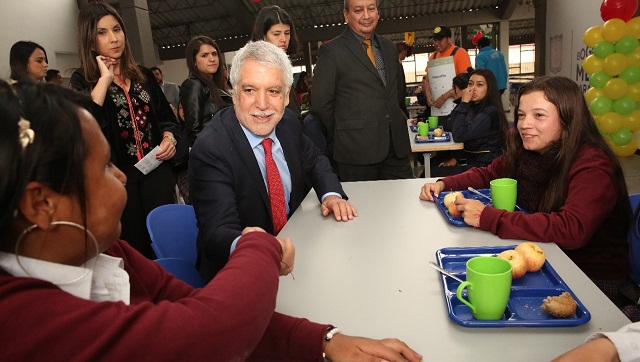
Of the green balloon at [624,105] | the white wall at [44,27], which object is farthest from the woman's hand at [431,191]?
the white wall at [44,27]

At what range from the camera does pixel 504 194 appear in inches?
62.4

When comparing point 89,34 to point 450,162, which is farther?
point 450,162

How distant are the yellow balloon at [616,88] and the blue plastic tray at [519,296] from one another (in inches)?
198

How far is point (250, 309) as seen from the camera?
27.9 inches

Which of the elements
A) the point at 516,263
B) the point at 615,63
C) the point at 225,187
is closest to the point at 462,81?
the point at 615,63

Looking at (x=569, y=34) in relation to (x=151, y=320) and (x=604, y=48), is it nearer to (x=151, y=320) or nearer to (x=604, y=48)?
(x=604, y=48)

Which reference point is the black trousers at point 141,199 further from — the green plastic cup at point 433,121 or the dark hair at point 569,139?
the green plastic cup at point 433,121

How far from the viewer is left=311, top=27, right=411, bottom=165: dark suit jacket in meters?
3.05

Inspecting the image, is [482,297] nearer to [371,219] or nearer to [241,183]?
[371,219]

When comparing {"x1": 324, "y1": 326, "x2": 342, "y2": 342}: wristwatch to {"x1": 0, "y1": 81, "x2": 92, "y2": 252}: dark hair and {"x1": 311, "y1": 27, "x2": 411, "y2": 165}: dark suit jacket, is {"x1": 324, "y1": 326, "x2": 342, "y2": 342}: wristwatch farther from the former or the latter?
{"x1": 311, "y1": 27, "x2": 411, "y2": 165}: dark suit jacket

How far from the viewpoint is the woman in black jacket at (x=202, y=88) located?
11.0ft

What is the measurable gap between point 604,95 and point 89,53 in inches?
222

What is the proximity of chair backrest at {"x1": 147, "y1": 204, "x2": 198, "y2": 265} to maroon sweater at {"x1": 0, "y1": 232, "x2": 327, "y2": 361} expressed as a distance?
3.39 feet

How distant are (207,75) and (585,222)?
2.87 m
